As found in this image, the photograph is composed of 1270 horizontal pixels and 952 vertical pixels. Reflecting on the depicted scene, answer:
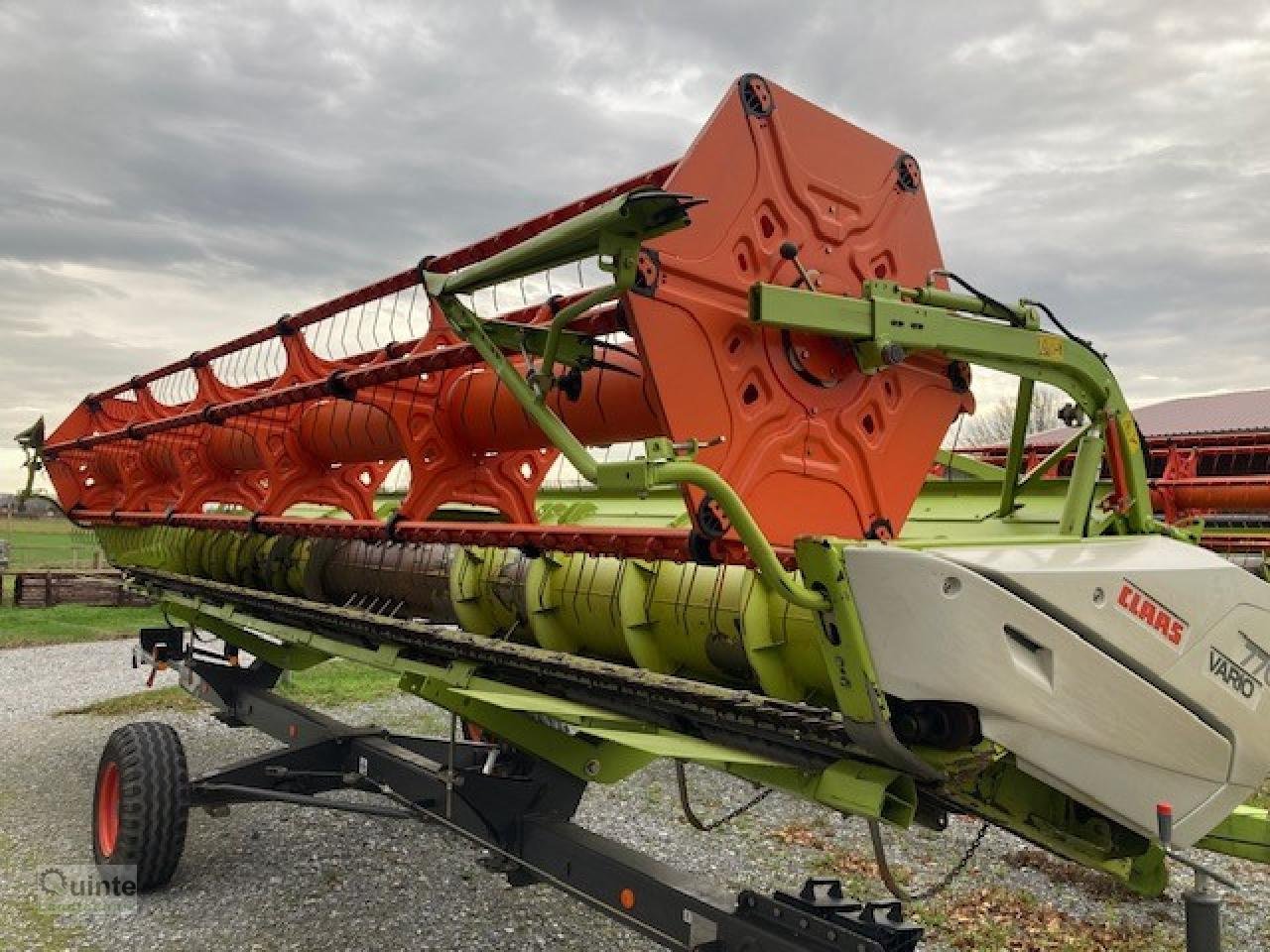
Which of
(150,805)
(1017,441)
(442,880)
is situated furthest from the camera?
(442,880)

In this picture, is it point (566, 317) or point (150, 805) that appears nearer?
point (566, 317)

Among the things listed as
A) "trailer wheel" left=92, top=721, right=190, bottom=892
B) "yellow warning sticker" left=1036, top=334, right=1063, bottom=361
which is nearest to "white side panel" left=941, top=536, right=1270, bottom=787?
"yellow warning sticker" left=1036, top=334, right=1063, bottom=361

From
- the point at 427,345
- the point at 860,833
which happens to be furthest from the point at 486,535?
the point at 860,833

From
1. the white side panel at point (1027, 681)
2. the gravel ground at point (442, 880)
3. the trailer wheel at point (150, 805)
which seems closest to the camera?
the white side panel at point (1027, 681)

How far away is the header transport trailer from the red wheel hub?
6.44ft

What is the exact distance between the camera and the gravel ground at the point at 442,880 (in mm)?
5168

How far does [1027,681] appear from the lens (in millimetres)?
2562

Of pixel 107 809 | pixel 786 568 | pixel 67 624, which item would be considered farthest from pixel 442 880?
pixel 67 624

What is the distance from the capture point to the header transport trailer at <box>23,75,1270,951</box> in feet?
8.55

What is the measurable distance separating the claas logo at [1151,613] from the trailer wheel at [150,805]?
4.87 metres

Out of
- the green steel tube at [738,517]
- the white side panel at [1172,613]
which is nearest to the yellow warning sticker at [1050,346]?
the white side panel at [1172,613]

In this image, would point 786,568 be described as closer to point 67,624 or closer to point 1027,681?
point 1027,681

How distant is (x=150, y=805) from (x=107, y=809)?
0.70m

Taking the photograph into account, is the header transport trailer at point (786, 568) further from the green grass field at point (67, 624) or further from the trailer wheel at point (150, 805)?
the green grass field at point (67, 624)
